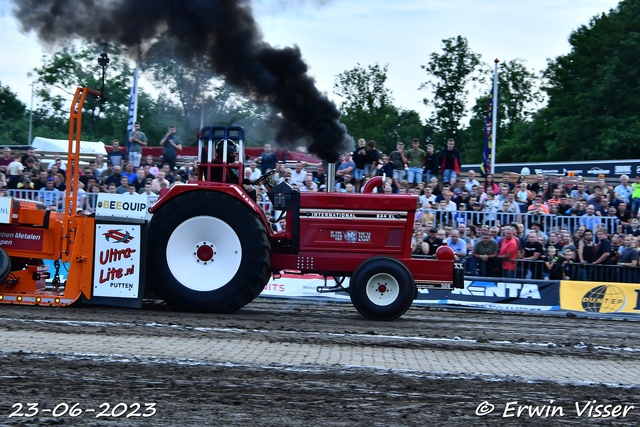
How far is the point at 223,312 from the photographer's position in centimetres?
877

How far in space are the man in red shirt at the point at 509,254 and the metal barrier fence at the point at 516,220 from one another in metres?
0.90

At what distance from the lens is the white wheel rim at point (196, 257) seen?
8.68 meters

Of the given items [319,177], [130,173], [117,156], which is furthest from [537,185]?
[117,156]

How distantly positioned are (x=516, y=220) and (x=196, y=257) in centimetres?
768

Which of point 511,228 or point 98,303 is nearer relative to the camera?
point 98,303

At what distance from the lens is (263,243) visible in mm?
8617

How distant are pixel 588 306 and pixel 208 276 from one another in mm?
7191

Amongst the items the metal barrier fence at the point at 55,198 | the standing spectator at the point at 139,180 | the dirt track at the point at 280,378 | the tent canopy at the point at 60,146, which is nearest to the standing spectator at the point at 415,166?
the metal barrier fence at the point at 55,198

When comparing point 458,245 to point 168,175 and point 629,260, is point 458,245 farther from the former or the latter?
point 168,175

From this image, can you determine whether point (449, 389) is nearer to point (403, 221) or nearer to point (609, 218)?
point (403, 221)

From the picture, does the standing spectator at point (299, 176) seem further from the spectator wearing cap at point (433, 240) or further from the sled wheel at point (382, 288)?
the sled wheel at point (382, 288)

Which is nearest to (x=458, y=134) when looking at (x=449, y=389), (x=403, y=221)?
(x=403, y=221)

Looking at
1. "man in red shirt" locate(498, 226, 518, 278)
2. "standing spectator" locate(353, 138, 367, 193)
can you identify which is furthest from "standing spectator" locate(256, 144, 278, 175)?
"man in red shirt" locate(498, 226, 518, 278)

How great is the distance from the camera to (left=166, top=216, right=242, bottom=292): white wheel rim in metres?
8.68
